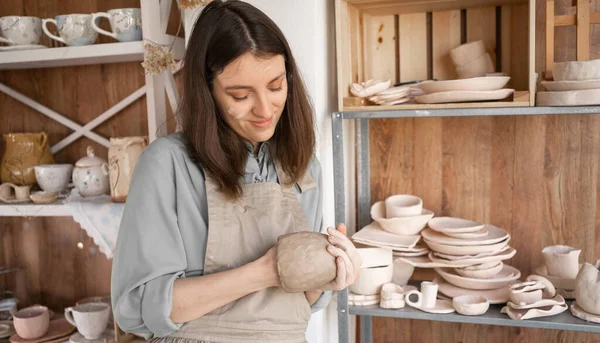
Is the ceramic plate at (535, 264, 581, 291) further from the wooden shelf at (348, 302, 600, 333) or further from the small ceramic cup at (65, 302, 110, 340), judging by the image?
the small ceramic cup at (65, 302, 110, 340)

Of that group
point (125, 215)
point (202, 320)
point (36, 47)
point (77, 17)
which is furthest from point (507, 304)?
point (36, 47)

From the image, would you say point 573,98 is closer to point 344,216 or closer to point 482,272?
point 482,272

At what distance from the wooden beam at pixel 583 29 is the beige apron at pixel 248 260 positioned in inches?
42.8

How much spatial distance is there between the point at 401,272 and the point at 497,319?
0.32 metres

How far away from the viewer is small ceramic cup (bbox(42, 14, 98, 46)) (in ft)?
5.63

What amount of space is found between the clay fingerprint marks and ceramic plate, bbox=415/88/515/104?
69 cm

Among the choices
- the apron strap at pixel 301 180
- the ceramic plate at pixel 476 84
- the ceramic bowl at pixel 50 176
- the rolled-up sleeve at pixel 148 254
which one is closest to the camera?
the rolled-up sleeve at pixel 148 254

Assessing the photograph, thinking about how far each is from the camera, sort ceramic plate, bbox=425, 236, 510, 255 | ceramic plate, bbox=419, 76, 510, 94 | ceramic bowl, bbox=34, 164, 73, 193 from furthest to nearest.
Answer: ceramic bowl, bbox=34, 164, 73, 193 → ceramic plate, bbox=425, 236, 510, 255 → ceramic plate, bbox=419, 76, 510, 94

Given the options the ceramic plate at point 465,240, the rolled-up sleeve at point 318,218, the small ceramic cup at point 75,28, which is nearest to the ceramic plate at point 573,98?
the ceramic plate at point 465,240

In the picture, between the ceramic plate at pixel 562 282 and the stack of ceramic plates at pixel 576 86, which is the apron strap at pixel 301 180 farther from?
the ceramic plate at pixel 562 282

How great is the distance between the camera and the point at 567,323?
4.85ft

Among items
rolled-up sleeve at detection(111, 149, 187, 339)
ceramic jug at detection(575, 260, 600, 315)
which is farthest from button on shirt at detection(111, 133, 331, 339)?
ceramic jug at detection(575, 260, 600, 315)

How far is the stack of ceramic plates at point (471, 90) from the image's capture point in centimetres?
152

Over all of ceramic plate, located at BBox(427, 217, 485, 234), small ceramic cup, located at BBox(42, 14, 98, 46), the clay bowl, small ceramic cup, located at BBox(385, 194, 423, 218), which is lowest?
the clay bowl
